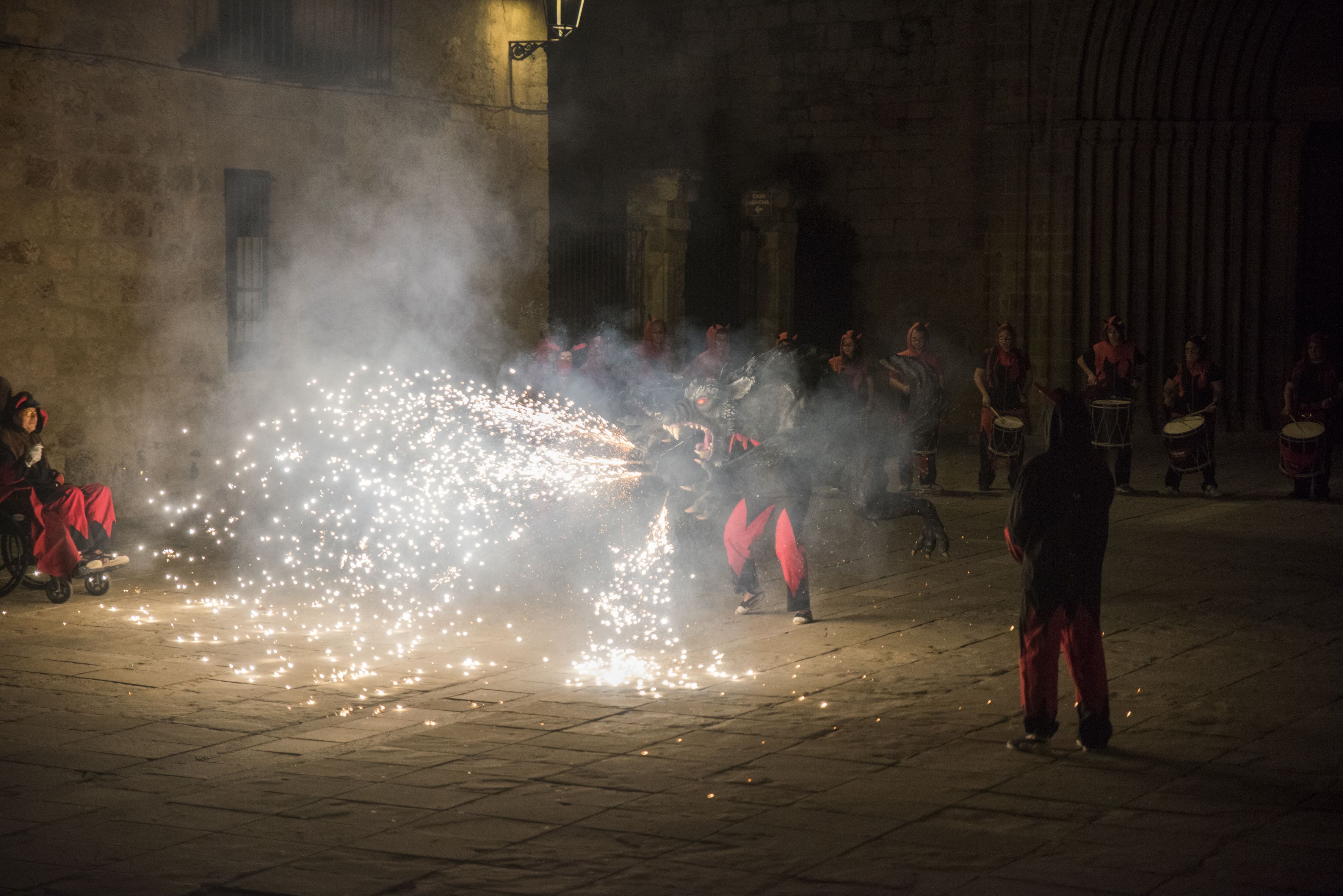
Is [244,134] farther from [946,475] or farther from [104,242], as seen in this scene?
[946,475]

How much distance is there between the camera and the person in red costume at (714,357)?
14.2 m

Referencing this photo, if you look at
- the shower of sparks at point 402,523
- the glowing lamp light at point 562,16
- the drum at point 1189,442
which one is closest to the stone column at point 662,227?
the shower of sparks at point 402,523

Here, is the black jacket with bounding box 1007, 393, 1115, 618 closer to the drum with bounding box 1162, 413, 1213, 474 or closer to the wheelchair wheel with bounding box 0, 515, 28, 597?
the wheelchair wheel with bounding box 0, 515, 28, 597

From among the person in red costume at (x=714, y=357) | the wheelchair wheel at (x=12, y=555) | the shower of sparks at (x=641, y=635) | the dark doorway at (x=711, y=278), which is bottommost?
the shower of sparks at (x=641, y=635)

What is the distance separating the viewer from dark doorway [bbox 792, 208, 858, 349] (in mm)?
21359

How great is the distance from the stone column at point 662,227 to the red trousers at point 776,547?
10.3 m

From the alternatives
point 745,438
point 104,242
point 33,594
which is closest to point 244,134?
point 104,242

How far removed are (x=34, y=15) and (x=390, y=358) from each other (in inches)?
184

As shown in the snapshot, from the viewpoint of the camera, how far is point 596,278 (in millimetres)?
19641

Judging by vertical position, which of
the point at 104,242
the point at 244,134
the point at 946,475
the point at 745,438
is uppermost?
the point at 244,134

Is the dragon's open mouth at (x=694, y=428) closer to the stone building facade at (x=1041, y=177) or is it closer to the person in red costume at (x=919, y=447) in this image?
the person in red costume at (x=919, y=447)

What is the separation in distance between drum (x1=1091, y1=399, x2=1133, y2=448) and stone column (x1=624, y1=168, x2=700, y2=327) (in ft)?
20.0

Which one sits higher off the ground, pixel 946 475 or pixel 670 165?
pixel 670 165

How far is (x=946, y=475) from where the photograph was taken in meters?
16.9
